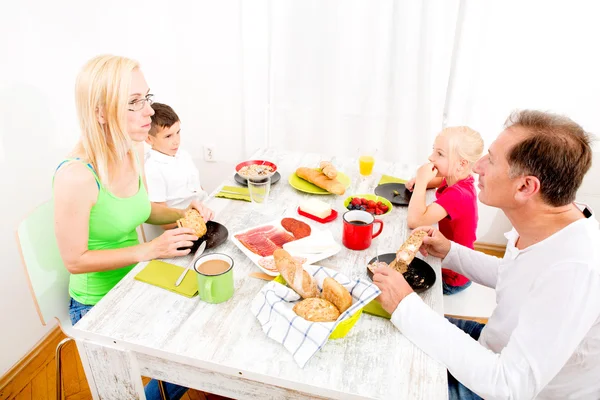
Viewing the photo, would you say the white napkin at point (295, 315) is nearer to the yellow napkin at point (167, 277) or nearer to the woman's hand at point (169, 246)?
the yellow napkin at point (167, 277)

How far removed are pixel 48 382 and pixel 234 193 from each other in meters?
1.30

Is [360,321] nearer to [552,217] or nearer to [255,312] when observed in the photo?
[255,312]

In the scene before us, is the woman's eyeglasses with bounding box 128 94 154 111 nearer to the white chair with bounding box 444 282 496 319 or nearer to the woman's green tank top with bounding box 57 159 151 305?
the woman's green tank top with bounding box 57 159 151 305

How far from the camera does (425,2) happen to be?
2609 millimetres

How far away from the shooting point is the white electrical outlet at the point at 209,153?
342 centimetres

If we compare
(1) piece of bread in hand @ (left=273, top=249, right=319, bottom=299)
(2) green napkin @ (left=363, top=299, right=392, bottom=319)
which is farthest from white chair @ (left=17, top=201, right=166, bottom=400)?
(2) green napkin @ (left=363, top=299, right=392, bottom=319)

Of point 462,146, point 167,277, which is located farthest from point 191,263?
point 462,146

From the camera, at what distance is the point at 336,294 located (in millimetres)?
1173

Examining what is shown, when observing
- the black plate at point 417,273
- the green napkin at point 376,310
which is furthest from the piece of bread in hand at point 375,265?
the green napkin at point 376,310

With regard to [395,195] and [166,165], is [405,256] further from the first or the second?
[166,165]

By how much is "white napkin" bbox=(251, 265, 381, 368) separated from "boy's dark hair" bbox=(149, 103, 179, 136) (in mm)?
1197

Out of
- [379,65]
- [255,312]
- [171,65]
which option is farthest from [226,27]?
[255,312]

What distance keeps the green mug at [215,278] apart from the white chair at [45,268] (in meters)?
0.51

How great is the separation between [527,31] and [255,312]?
7.77 feet
